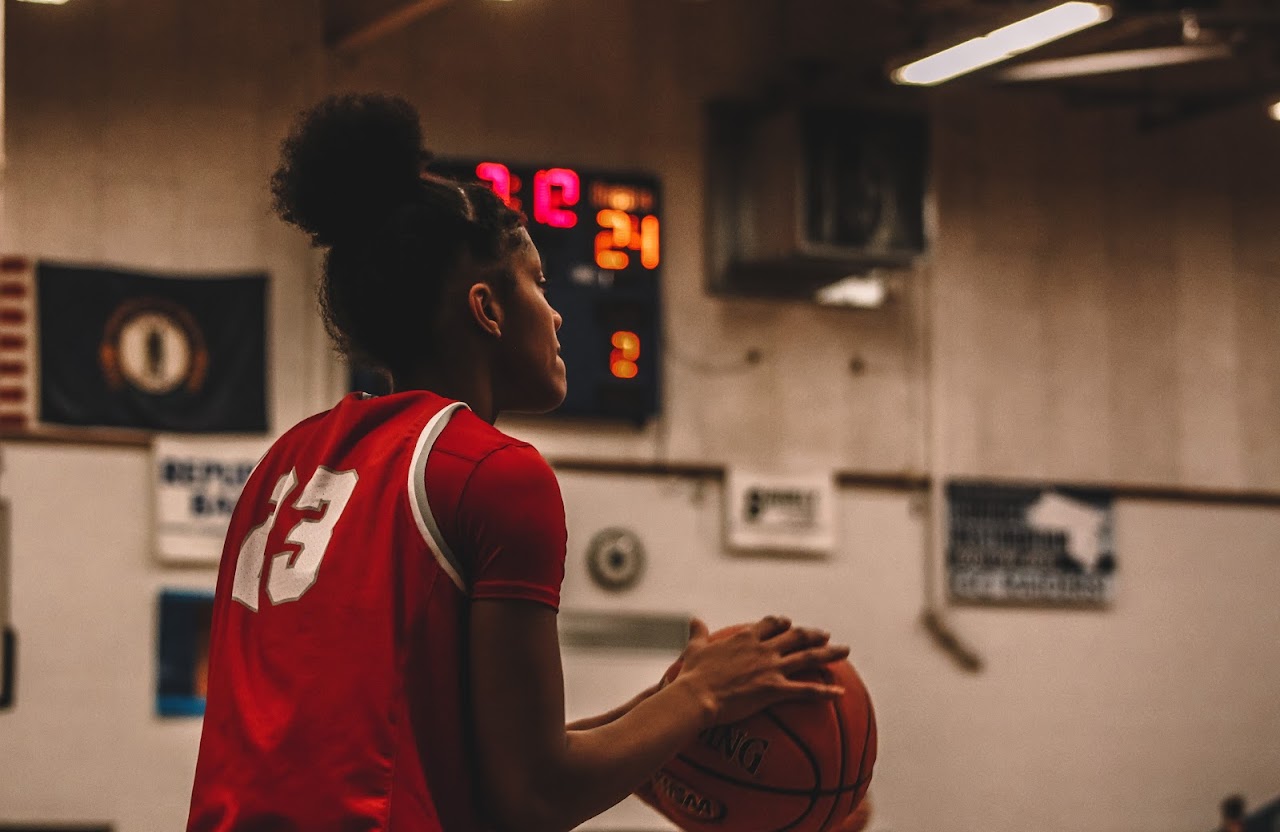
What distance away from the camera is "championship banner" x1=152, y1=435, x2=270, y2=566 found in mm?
7832

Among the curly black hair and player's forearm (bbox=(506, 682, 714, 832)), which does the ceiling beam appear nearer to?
the curly black hair

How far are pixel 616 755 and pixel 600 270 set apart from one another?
6.59m

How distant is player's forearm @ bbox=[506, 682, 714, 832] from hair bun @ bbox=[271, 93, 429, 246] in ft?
1.94

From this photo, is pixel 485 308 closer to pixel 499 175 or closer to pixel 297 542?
pixel 297 542

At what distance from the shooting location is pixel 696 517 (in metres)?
8.80

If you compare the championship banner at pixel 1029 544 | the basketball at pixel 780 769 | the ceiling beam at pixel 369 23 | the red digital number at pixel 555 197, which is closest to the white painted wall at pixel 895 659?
the championship banner at pixel 1029 544

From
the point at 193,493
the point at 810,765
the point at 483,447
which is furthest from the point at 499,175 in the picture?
the point at 483,447

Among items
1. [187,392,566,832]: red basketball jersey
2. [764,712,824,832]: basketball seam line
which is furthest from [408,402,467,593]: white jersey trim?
[764,712,824,832]: basketball seam line

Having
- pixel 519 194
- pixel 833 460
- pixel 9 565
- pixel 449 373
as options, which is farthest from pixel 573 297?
pixel 449 373

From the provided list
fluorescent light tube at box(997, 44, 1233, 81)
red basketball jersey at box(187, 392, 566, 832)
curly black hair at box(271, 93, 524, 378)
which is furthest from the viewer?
fluorescent light tube at box(997, 44, 1233, 81)

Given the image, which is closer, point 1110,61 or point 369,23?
point 369,23

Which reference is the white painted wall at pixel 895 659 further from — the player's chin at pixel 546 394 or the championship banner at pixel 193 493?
the player's chin at pixel 546 394

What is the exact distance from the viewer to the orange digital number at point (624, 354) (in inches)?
328

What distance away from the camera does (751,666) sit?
1.89 metres
